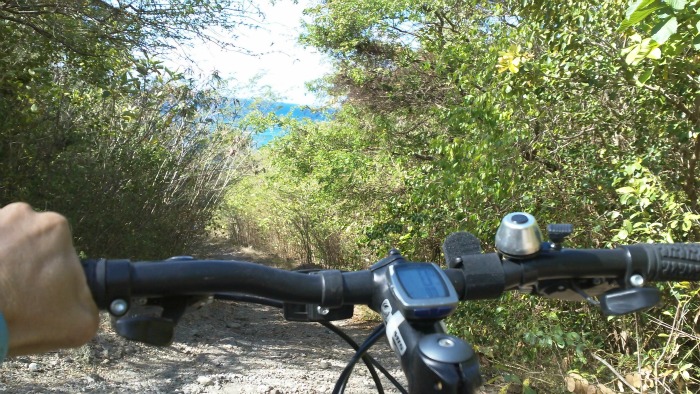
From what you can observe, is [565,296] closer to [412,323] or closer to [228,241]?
[412,323]

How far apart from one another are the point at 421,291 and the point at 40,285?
1.97ft

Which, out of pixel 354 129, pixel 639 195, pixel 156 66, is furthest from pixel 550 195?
pixel 354 129

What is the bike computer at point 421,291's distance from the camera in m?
1.13

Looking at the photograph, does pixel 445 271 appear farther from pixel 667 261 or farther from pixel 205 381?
pixel 205 381

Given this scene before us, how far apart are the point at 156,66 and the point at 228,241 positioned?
1178cm

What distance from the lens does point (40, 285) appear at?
104cm

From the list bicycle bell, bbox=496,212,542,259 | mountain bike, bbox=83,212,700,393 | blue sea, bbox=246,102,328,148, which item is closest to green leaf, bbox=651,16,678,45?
mountain bike, bbox=83,212,700,393

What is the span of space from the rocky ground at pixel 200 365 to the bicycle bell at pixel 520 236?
470cm

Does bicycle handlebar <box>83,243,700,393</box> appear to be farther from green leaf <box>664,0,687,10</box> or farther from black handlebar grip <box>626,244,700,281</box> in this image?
green leaf <box>664,0,687,10</box>

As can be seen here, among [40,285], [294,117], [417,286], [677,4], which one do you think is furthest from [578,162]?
[294,117]

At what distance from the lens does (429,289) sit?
1178mm

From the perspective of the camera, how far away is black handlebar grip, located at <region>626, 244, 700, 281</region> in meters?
1.48

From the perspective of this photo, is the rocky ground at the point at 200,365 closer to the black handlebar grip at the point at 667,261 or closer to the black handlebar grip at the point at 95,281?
the black handlebar grip at the point at 667,261

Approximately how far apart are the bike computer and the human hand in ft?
1.64
